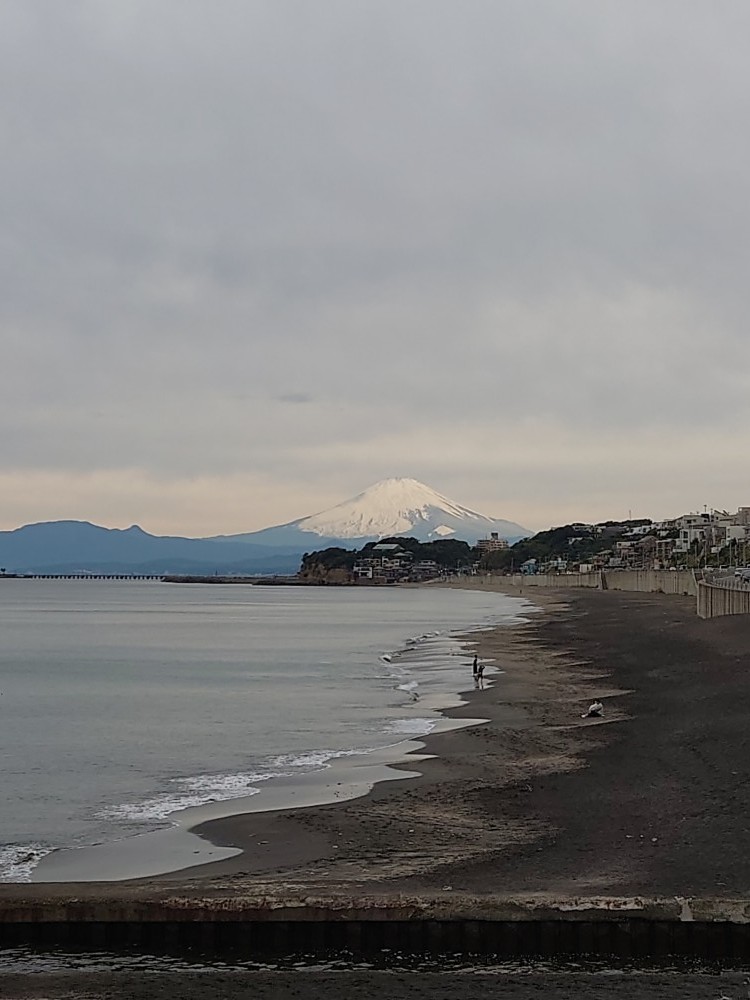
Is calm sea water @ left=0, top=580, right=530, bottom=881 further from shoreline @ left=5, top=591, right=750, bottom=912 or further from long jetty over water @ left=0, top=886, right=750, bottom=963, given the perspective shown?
long jetty over water @ left=0, top=886, right=750, bottom=963

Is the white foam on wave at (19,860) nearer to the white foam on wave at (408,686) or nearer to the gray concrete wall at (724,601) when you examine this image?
the white foam on wave at (408,686)

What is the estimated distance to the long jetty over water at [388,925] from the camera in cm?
897

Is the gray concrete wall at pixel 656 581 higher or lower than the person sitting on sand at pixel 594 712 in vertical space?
higher

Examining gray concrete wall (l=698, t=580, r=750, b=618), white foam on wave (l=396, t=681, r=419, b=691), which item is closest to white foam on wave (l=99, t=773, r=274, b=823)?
white foam on wave (l=396, t=681, r=419, b=691)

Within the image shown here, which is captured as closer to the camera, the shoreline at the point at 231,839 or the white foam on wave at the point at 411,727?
the shoreline at the point at 231,839

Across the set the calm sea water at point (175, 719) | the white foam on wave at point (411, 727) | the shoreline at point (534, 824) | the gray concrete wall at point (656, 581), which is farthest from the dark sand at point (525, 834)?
the gray concrete wall at point (656, 581)

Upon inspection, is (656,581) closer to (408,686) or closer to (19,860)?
(408,686)

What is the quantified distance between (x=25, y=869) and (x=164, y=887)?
392cm

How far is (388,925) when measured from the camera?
916cm

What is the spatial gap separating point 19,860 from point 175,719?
15032 millimetres

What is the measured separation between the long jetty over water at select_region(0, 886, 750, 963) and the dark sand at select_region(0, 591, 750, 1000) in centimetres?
27

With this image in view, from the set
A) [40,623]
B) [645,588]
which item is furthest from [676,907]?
[645,588]

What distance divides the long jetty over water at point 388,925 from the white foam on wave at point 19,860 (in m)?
3.77

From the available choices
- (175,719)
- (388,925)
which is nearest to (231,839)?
(388,925)
